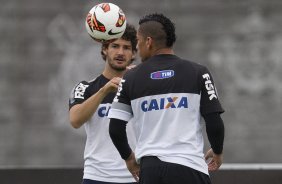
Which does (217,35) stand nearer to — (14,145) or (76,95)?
(14,145)

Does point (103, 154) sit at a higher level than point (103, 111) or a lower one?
lower

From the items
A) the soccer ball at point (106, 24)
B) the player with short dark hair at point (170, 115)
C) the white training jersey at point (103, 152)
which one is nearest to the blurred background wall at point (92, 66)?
the soccer ball at point (106, 24)

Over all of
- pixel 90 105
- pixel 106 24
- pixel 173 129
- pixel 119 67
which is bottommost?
pixel 173 129

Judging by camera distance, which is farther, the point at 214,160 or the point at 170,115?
the point at 214,160

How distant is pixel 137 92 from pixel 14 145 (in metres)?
6.02

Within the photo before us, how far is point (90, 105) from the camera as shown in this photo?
560 cm

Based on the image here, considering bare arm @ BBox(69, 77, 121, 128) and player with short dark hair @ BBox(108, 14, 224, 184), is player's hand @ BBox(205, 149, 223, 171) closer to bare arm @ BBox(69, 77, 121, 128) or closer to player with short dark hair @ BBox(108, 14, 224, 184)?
player with short dark hair @ BBox(108, 14, 224, 184)

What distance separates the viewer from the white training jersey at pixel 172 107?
4711 millimetres

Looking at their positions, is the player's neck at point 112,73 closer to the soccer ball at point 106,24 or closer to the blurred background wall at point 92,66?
the soccer ball at point 106,24

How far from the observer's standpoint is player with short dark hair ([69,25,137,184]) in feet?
18.5

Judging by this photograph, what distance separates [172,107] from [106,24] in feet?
4.48

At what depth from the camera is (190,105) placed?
473cm

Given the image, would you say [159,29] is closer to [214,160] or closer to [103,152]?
[214,160]

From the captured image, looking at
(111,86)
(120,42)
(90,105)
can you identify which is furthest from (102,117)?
(120,42)
